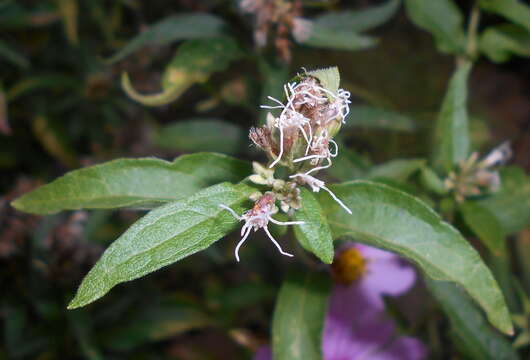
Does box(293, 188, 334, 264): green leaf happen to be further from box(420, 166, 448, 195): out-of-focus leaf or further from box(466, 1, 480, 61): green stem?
box(466, 1, 480, 61): green stem

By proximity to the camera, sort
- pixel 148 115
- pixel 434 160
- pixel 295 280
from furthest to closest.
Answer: pixel 148 115
pixel 434 160
pixel 295 280

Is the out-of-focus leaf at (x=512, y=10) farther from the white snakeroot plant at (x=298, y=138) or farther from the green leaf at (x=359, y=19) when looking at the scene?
the white snakeroot plant at (x=298, y=138)

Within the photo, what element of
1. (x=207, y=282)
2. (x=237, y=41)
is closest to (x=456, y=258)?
(x=237, y=41)

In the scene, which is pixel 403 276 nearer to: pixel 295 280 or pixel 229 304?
pixel 295 280

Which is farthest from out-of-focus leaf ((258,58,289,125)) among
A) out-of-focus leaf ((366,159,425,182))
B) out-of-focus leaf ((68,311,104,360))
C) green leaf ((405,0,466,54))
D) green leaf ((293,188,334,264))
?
out-of-focus leaf ((68,311,104,360))

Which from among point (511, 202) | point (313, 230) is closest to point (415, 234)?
point (313, 230)
